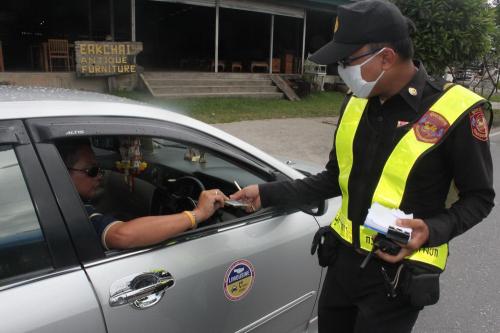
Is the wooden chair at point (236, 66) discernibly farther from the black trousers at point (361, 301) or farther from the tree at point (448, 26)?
the black trousers at point (361, 301)

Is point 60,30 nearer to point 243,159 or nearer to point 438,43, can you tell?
point 438,43

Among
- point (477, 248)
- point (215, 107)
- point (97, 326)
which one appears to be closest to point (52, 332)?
point (97, 326)

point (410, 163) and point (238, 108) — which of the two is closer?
point (410, 163)

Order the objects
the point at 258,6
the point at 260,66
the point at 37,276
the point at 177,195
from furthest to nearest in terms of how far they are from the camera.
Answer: the point at 260,66, the point at 258,6, the point at 177,195, the point at 37,276

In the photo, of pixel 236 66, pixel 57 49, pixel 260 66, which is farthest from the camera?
pixel 260 66

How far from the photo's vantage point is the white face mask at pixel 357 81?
154 cm

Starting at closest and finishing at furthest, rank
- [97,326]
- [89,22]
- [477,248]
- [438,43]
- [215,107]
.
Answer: [97,326]
[477,248]
[438,43]
[215,107]
[89,22]

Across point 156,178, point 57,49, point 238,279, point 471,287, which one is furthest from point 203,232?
point 57,49

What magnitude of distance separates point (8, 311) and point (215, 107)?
987 cm

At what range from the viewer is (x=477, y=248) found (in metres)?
4.28

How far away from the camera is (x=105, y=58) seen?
10758 millimetres

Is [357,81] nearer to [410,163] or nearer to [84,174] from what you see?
[410,163]

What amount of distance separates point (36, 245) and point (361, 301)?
1.15m

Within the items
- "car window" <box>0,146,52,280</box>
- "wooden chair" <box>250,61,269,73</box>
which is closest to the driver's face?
"car window" <box>0,146,52,280</box>
